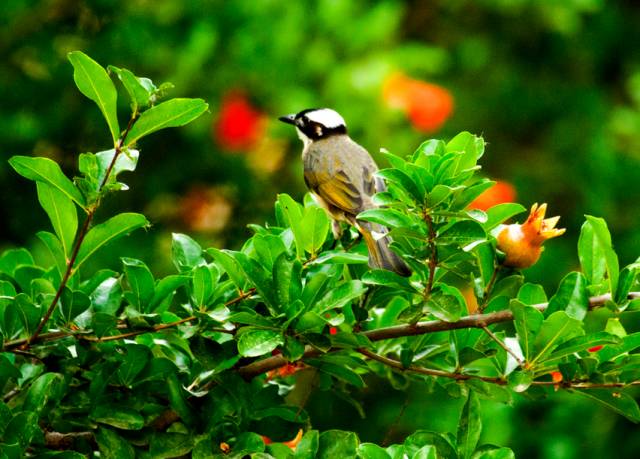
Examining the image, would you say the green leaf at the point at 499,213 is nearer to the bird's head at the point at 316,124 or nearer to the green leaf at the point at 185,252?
the green leaf at the point at 185,252

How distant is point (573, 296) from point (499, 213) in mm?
177

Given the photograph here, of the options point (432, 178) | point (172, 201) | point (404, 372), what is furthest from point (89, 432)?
point (172, 201)

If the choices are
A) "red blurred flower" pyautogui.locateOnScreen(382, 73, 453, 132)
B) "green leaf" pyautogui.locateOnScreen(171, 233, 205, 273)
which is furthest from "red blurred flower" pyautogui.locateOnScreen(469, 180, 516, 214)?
"green leaf" pyautogui.locateOnScreen(171, 233, 205, 273)

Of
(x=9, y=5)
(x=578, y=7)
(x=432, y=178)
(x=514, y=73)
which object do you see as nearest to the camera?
(x=432, y=178)

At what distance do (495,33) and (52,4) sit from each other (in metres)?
3.79

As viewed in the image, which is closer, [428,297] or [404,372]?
[428,297]

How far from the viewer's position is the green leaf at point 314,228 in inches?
70.1

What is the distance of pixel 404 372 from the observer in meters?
1.91

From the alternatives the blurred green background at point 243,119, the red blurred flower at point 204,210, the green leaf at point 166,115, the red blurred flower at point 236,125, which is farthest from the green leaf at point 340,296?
the red blurred flower at point 204,210

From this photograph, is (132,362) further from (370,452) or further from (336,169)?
(336,169)

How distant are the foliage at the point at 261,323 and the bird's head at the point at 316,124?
6.96 feet

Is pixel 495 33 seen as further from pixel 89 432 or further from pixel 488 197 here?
pixel 89 432

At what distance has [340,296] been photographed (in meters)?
1.70

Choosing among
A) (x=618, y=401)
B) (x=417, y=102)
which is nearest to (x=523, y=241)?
(x=618, y=401)
